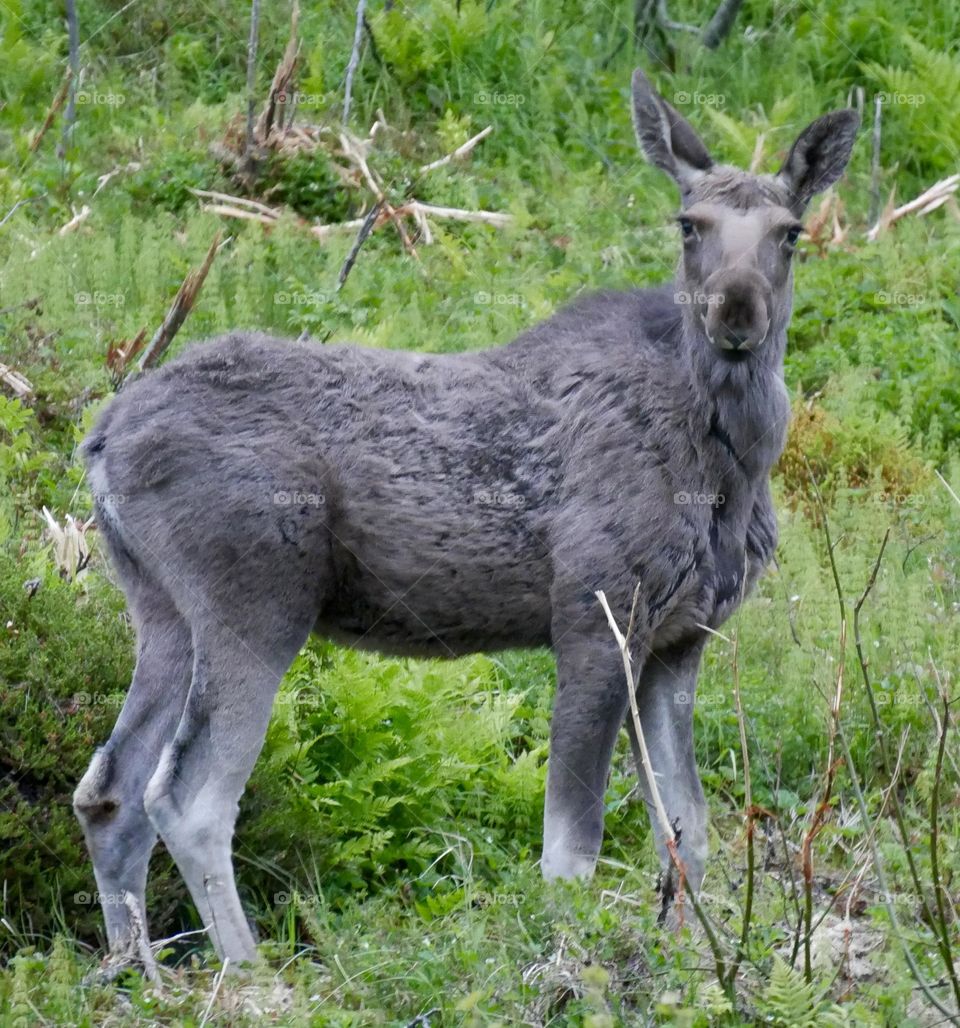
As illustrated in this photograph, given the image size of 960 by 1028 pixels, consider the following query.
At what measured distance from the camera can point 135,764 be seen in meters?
6.78

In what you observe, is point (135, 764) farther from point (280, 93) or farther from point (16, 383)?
point (280, 93)

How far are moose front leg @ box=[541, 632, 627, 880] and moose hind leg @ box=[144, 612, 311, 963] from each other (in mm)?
1207

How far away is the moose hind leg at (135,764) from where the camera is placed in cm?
665

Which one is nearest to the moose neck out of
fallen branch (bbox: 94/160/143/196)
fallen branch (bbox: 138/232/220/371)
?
fallen branch (bbox: 138/232/220/371)

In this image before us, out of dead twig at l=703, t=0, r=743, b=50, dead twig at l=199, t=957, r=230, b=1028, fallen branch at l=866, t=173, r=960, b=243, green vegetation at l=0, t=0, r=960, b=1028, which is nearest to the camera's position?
dead twig at l=199, t=957, r=230, b=1028

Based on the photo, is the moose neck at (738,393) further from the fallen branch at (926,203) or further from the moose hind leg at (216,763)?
the fallen branch at (926,203)

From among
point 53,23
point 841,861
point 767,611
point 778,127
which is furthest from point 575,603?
point 53,23

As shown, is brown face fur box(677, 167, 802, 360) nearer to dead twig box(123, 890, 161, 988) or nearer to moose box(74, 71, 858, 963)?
moose box(74, 71, 858, 963)

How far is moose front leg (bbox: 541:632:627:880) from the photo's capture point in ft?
21.7

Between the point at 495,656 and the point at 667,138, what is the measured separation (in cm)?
323

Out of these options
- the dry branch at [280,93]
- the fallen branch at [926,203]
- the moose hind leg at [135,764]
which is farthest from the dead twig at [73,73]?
the moose hind leg at [135,764]

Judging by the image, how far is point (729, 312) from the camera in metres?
6.59

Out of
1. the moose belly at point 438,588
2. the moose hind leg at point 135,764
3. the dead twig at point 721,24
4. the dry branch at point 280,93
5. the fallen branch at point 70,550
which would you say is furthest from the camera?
the dead twig at point 721,24

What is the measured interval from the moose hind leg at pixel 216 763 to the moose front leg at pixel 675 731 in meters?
1.66
